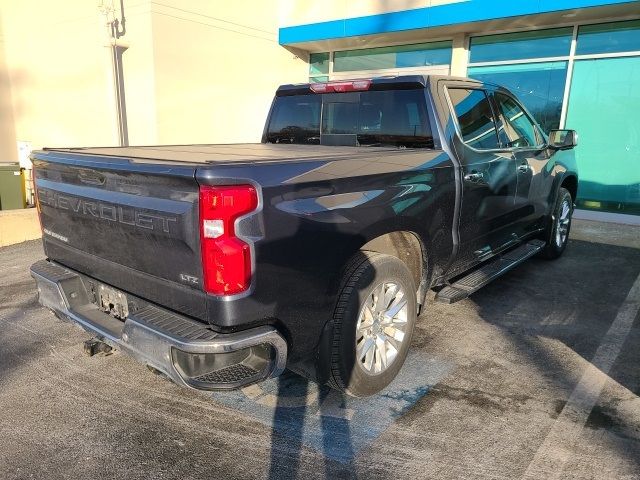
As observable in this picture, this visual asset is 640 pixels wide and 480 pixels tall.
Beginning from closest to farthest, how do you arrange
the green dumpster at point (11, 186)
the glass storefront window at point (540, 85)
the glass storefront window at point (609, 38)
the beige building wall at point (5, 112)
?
the glass storefront window at point (609, 38) → the green dumpster at point (11, 186) → the glass storefront window at point (540, 85) → the beige building wall at point (5, 112)

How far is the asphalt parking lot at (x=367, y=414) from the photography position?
97.3 inches

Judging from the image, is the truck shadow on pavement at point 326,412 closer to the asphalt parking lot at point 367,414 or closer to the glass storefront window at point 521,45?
the asphalt parking lot at point 367,414

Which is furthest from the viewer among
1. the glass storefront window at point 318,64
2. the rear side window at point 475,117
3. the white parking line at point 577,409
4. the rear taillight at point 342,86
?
the glass storefront window at point 318,64

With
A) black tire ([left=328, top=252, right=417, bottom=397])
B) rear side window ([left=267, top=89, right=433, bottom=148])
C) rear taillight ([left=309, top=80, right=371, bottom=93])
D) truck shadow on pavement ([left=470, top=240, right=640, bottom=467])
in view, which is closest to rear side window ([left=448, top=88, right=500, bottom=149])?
rear side window ([left=267, top=89, right=433, bottom=148])

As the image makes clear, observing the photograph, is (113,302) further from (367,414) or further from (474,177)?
(474,177)

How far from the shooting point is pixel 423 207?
318 cm

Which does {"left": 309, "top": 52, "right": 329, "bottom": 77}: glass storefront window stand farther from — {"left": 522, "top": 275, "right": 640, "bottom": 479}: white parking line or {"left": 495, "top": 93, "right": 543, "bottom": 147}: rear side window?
{"left": 522, "top": 275, "right": 640, "bottom": 479}: white parking line

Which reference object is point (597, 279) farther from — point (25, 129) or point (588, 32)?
point (25, 129)

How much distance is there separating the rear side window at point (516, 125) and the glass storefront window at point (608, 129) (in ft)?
15.7

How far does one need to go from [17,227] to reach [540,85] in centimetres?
929

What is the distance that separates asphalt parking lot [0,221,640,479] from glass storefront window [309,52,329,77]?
985cm

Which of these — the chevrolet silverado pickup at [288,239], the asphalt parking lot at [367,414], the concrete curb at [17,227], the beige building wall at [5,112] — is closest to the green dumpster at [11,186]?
the concrete curb at [17,227]

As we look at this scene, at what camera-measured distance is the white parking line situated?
245cm

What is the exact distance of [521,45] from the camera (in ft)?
30.9
